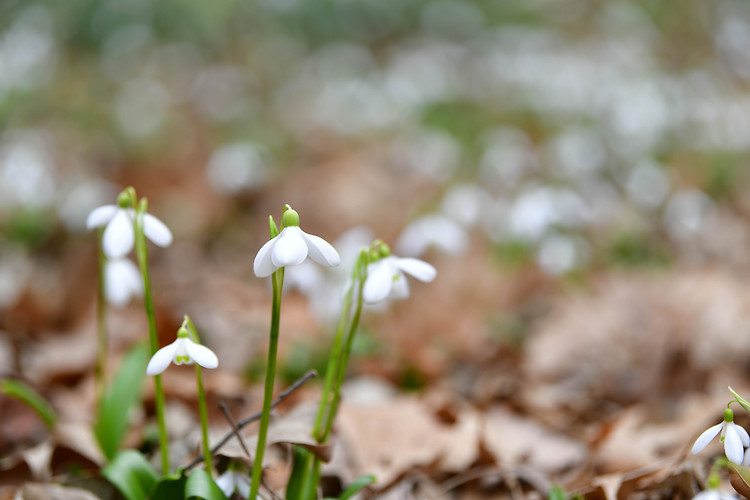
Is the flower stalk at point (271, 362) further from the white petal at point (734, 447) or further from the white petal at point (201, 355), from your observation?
the white petal at point (734, 447)

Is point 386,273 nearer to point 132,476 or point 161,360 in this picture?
point 161,360

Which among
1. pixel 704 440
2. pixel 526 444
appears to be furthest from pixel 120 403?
pixel 704 440

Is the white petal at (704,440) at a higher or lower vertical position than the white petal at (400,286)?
lower

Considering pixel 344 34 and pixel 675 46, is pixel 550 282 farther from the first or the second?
pixel 344 34

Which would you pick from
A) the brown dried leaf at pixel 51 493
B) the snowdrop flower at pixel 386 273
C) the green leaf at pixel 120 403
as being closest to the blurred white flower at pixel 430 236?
the green leaf at pixel 120 403

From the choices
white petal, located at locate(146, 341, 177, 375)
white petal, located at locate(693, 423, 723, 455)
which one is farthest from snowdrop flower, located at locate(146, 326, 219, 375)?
white petal, located at locate(693, 423, 723, 455)

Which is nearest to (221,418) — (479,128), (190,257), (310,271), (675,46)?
(310,271)

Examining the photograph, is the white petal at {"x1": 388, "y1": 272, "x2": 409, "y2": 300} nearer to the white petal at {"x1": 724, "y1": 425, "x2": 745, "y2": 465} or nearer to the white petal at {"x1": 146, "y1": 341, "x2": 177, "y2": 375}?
the white petal at {"x1": 146, "y1": 341, "x2": 177, "y2": 375}
